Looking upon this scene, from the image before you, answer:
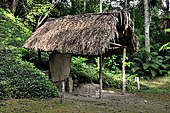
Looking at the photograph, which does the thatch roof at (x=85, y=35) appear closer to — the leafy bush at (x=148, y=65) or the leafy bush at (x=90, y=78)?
the leafy bush at (x=90, y=78)

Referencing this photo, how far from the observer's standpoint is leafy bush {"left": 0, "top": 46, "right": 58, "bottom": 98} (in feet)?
23.9

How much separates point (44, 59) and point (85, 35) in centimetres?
519

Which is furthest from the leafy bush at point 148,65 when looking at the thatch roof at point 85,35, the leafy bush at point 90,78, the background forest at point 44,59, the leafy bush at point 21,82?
the leafy bush at point 21,82

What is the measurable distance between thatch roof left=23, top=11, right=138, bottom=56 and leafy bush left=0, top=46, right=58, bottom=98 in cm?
111

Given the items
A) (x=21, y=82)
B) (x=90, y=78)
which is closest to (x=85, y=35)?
(x=21, y=82)

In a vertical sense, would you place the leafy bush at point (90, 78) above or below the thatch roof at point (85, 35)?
below

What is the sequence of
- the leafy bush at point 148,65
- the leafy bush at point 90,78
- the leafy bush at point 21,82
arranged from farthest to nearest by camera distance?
the leafy bush at point 148,65
the leafy bush at point 90,78
the leafy bush at point 21,82

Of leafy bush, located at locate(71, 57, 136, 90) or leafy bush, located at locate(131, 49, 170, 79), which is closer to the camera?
leafy bush, located at locate(71, 57, 136, 90)

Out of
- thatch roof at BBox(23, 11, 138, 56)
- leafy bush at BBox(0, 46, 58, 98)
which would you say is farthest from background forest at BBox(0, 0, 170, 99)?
thatch roof at BBox(23, 11, 138, 56)

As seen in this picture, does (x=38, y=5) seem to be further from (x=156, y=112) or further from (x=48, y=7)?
(x=156, y=112)

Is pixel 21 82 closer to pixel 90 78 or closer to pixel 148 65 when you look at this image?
pixel 90 78

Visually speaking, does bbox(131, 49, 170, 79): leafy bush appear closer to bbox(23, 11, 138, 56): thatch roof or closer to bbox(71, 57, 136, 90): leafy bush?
bbox(71, 57, 136, 90): leafy bush

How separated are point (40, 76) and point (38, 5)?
28.3 feet

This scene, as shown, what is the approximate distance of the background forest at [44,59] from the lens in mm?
7770
